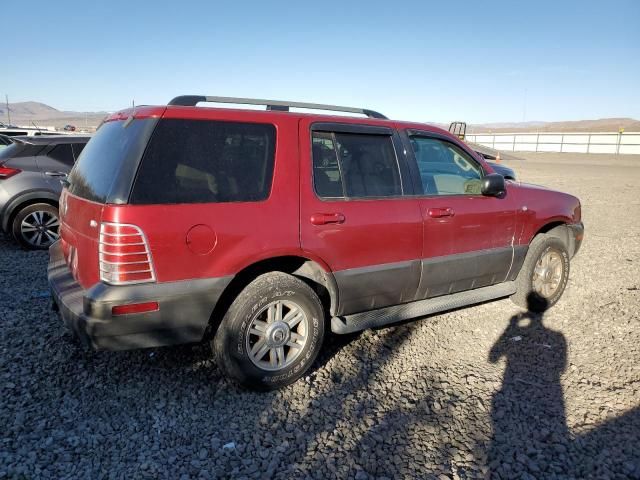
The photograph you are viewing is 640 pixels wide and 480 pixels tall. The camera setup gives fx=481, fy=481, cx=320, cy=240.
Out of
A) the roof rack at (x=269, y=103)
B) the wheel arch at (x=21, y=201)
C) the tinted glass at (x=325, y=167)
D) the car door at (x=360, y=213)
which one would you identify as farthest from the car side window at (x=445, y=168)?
the wheel arch at (x=21, y=201)

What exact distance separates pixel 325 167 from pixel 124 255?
58.5 inches

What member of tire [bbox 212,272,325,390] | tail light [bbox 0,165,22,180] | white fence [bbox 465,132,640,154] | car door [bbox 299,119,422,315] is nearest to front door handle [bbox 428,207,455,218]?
car door [bbox 299,119,422,315]

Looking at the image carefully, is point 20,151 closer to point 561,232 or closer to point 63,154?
point 63,154

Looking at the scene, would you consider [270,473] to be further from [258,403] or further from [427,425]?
[427,425]

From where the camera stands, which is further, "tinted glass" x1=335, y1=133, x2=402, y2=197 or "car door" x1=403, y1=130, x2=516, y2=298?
"car door" x1=403, y1=130, x2=516, y2=298

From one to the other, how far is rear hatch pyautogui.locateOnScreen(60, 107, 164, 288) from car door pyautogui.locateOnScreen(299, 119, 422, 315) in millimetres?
1072

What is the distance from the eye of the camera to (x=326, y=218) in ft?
10.9

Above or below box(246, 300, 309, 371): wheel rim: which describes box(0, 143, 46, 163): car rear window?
above

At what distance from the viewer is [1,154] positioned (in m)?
7.09

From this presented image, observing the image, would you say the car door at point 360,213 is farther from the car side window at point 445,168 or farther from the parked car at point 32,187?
the parked car at point 32,187

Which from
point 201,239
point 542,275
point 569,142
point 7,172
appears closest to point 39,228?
point 7,172

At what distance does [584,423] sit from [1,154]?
793cm

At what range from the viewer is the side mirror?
4.11m

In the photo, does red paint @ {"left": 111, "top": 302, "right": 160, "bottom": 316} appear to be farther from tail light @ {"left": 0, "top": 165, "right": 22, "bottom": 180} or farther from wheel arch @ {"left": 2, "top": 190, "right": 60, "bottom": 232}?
tail light @ {"left": 0, "top": 165, "right": 22, "bottom": 180}
